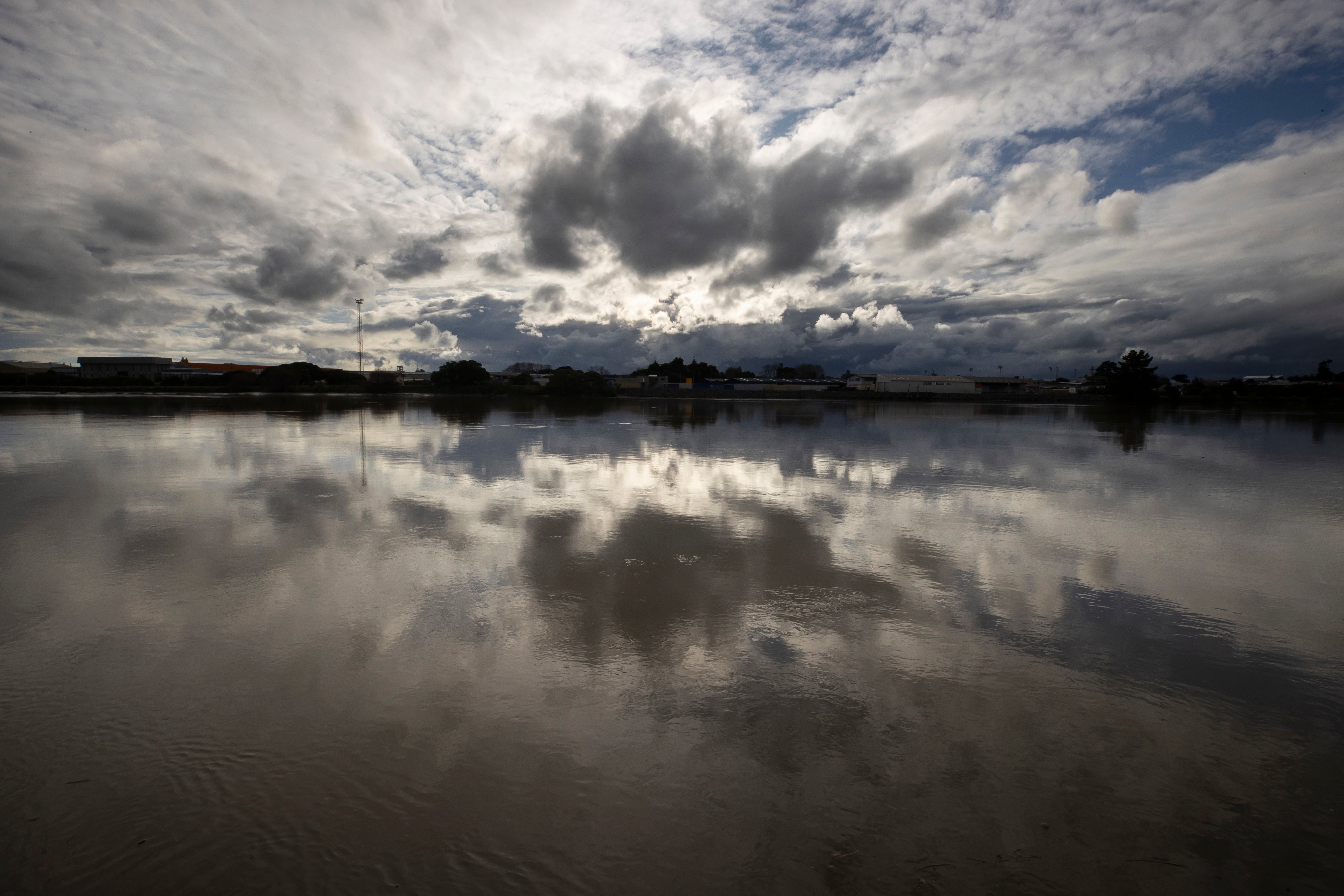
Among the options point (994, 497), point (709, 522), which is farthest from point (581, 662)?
point (994, 497)

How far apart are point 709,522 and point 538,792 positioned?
726 centimetres

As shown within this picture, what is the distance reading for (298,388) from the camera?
114625mm

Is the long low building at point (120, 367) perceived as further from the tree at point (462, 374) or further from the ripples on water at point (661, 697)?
the ripples on water at point (661, 697)

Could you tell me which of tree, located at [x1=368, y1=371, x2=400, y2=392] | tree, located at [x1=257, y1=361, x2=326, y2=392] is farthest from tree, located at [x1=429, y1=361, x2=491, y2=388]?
tree, located at [x1=257, y1=361, x2=326, y2=392]

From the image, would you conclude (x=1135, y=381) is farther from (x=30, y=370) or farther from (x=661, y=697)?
(x=30, y=370)

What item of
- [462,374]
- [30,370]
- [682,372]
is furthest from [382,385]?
[30,370]

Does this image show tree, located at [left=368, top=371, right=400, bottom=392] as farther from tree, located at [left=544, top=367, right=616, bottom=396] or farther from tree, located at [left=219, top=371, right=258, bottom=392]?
tree, located at [left=544, top=367, right=616, bottom=396]

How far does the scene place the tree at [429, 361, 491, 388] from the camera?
124 meters

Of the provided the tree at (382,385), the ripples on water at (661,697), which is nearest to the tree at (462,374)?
the tree at (382,385)

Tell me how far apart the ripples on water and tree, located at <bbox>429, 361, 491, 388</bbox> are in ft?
382

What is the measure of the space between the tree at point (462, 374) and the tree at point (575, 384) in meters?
22.5

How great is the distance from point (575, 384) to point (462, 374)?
34.7 metres

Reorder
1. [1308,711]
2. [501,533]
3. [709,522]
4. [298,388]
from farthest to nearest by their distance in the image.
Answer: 1. [298,388]
2. [709,522]
3. [501,533]
4. [1308,711]

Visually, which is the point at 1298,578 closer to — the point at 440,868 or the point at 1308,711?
the point at 1308,711
